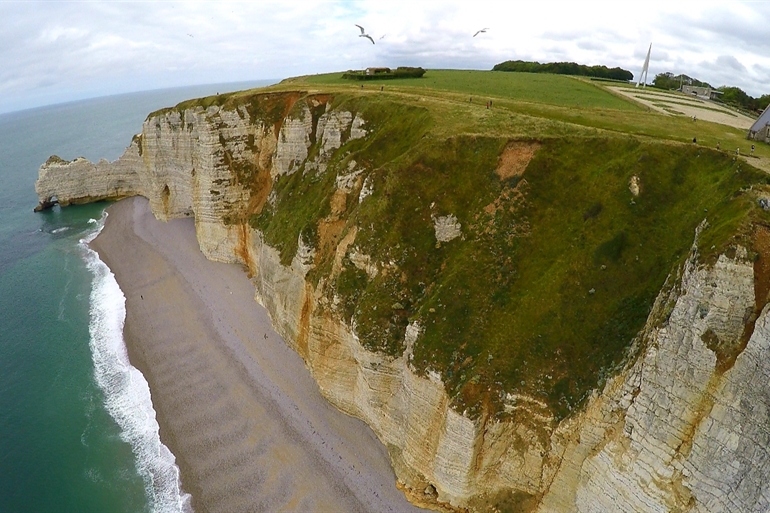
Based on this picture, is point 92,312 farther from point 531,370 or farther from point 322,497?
point 531,370

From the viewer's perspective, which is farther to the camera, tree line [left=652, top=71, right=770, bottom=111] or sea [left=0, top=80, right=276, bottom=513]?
tree line [left=652, top=71, right=770, bottom=111]

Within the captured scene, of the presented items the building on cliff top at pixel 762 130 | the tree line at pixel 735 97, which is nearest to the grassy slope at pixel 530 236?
the building on cliff top at pixel 762 130

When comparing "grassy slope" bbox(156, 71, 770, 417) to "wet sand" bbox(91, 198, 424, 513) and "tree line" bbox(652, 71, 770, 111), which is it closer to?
"wet sand" bbox(91, 198, 424, 513)

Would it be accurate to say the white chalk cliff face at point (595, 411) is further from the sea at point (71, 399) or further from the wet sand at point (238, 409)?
the sea at point (71, 399)

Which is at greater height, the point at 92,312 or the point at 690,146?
the point at 690,146

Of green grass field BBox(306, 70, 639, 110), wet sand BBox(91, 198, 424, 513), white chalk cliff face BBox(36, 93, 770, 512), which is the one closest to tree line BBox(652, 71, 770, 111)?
green grass field BBox(306, 70, 639, 110)

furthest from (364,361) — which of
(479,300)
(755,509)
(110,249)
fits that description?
(110,249)

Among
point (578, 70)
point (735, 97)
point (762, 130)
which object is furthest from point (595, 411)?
point (578, 70)
